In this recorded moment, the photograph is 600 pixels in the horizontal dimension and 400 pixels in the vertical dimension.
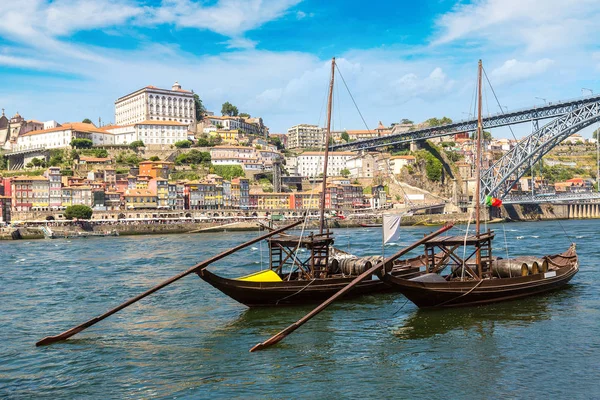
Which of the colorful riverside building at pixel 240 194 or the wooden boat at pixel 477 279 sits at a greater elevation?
the colorful riverside building at pixel 240 194

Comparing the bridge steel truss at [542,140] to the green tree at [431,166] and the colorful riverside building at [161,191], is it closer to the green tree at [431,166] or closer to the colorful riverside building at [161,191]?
the green tree at [431,166]

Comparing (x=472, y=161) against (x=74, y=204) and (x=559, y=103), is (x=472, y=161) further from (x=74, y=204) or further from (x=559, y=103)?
(x=74, y=204)

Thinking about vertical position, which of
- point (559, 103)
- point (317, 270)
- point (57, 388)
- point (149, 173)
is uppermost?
point (559, 103)

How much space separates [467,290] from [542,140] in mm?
52707

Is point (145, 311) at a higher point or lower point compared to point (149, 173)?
lower

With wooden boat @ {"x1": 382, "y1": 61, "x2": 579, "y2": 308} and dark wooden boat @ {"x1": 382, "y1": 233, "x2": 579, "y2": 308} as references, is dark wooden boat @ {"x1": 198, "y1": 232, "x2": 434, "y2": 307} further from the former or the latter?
wooden boat @ {"x1": 382, "y1": 61, "x2": 579, "y2": 308}

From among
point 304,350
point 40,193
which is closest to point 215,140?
point 40,193

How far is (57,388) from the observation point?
1061 centimetres

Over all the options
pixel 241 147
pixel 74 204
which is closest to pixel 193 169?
pixel 241 147

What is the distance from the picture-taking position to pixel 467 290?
51.9ft

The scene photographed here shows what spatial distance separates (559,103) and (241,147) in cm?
4715

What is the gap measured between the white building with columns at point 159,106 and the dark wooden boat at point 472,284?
8863 cm

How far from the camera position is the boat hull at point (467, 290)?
49.8 ft

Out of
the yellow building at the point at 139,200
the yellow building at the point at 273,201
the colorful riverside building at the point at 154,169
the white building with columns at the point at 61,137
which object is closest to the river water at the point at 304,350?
the yellow building at the point at 139,200
